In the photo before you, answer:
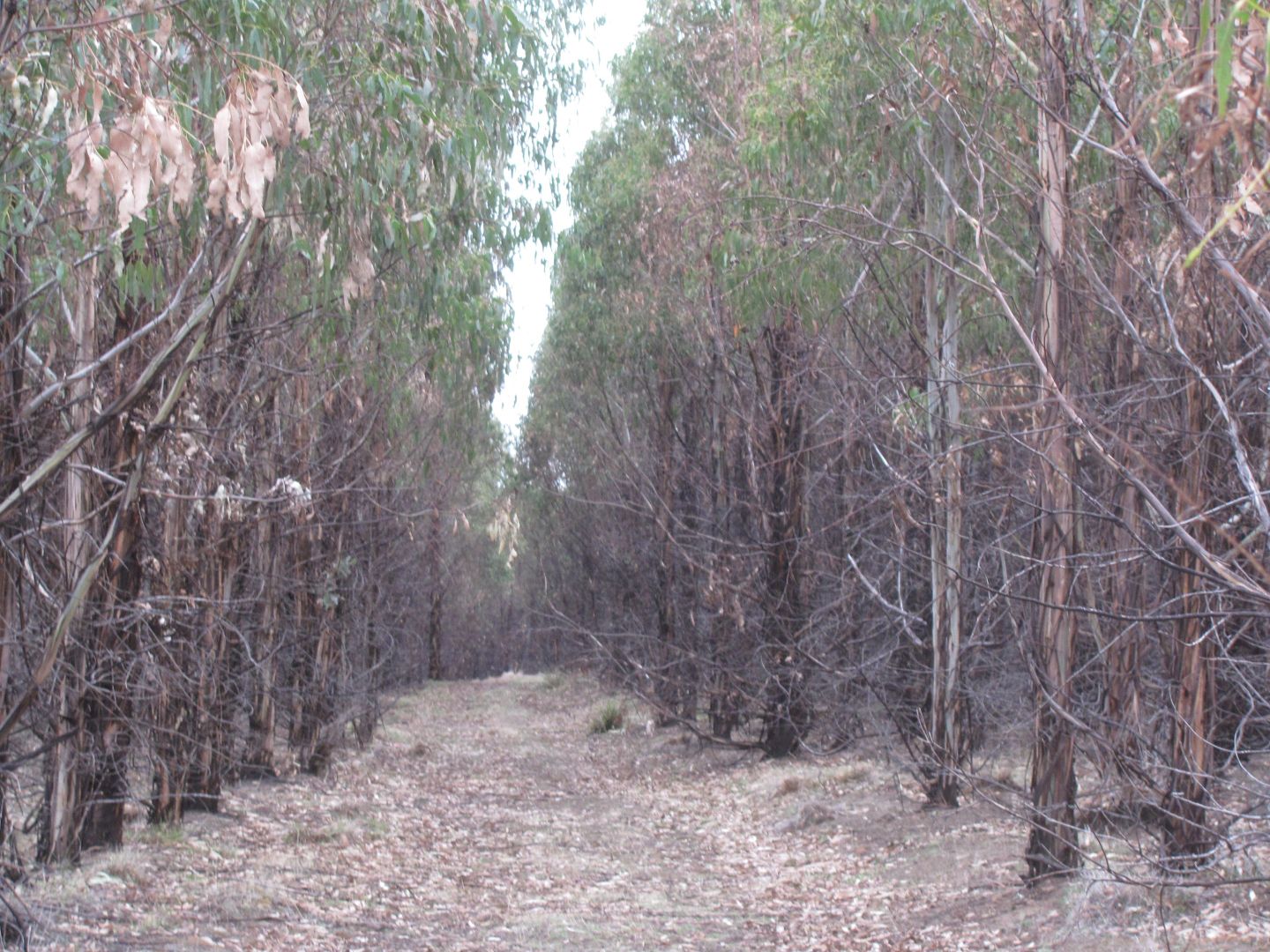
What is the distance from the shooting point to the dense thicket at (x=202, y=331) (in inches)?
179

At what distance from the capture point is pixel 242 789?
36.7 ft

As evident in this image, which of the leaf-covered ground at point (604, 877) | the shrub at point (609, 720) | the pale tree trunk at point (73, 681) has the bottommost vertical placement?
the shrub at point (609, 720)

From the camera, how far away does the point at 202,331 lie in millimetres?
4508

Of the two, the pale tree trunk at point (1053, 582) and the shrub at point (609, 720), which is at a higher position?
the pale tree trunk at point (1053, 582)

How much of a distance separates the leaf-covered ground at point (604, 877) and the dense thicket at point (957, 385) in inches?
15.9

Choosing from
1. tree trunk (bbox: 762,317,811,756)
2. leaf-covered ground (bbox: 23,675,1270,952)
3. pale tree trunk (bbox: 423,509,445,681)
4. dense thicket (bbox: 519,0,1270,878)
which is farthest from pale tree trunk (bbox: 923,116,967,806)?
pale tree trunk (bbox: 423,509,445,681)

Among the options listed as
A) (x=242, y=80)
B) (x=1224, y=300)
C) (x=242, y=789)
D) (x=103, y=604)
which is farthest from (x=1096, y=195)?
(x=242, y=789)

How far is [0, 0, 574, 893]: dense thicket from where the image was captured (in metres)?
4.54

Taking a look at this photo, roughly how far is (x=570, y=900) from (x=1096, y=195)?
525cm

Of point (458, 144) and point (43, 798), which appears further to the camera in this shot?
point (458, 144)

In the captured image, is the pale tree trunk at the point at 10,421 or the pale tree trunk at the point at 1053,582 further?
the pale tree trunk at the point at 1053,582

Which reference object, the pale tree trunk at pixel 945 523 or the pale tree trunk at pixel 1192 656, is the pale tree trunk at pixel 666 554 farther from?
the pale tree trunk at pixel 1192 656

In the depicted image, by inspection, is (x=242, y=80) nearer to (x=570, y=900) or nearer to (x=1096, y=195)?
(x=1096, y=195)

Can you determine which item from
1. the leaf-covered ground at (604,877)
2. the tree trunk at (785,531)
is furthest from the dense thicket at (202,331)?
the tree trunk at (785,531)
